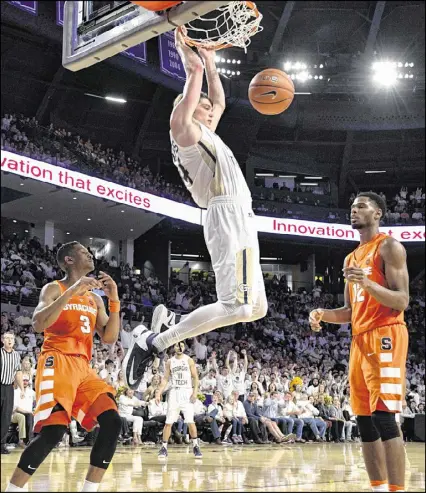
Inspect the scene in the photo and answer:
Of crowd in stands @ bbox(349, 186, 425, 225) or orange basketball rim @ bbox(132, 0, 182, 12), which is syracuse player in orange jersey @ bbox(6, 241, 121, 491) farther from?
crowd in stands @ bbox(349, 186, 425, 225)

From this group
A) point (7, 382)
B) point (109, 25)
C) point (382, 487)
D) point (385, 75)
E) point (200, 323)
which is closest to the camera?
point (382, 487)

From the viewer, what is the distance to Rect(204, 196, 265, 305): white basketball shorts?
4.71m

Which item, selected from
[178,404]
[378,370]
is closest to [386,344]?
[378,370]

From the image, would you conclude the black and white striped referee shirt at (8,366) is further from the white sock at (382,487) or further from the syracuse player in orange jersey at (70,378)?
the white sock at (382,487)

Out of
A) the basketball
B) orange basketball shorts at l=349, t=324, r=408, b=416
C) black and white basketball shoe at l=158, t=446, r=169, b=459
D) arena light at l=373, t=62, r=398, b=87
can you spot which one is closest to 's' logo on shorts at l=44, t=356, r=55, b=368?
orange basketball shorts at l=349, t=324, r=408, b=416

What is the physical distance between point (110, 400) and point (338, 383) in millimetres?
14339

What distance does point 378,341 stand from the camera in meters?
4.28

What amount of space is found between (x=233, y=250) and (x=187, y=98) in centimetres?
109

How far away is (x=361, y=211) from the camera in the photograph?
15.0 ft

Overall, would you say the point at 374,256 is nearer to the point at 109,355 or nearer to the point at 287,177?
the point at 109,355

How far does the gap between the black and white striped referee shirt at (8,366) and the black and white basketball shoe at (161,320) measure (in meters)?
4.38

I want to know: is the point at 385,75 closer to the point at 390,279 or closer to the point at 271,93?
the point at 271,93

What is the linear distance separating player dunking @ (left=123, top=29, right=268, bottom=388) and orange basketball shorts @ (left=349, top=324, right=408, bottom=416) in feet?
2.64

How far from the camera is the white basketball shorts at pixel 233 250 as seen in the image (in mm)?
4711
